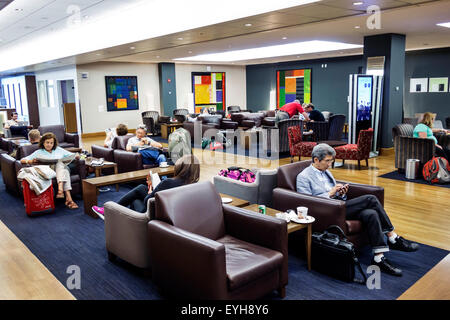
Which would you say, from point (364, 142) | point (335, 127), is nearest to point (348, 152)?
point (364, 142)

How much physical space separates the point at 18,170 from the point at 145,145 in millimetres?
2093

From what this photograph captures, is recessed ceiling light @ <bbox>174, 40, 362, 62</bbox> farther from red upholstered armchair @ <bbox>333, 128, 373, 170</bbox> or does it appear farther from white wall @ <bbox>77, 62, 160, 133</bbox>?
red upholstered armchair @ <bbox>333, 128, 373, 170</bbox>

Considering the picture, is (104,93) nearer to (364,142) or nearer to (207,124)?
(207,124)

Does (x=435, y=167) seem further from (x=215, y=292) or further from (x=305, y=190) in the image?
A: (x=215, y=292)

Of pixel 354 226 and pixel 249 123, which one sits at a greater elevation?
pixel 249 123

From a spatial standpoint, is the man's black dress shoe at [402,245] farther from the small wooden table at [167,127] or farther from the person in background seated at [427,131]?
the small wooden table at [167,127]

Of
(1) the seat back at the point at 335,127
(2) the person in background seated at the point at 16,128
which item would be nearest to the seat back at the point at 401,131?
(1) the seat back at the point at 335,127

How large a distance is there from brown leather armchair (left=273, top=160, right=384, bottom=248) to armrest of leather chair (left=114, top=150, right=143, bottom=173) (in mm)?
3122

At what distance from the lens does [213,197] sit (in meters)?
3.48

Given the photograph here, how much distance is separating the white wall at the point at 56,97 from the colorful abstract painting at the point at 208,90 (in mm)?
5364

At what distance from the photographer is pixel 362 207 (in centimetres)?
379

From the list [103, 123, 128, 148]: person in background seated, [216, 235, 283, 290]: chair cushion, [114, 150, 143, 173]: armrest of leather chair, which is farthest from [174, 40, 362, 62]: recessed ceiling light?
[216, 235, 283, 290]: chair cushion

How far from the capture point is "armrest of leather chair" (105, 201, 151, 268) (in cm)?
351

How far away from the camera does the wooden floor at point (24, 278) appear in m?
3.32
